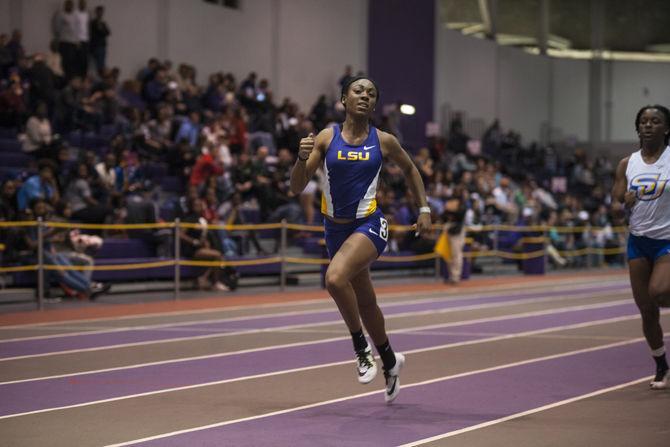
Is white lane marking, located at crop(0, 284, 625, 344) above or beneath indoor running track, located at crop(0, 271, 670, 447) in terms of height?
beneath

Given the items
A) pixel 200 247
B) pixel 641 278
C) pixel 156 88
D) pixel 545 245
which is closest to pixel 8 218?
pixel 200 247

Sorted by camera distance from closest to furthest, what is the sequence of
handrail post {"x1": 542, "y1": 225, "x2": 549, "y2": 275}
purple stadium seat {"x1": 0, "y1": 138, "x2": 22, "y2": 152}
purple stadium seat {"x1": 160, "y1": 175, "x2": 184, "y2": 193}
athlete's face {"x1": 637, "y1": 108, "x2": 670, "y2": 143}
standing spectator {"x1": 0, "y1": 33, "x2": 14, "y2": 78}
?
1. athlete's face {"x1": 637, "y1": 108, "x2": 670, "y2": 143}
2. purple stadium seat {"x1": 0, "y1": 138, "x2": 22, "y2": 152}
3. standing spectator {"x1": 0, "y1": 33, "x2": 14, "y2": 78}
4. purple stadium seat {"x1": 160, "y1": 175, "x2": 184, "y2": 193}
5. handrail post {"x1": 542, "y1": 225, "x2": 549, "y2": 275}

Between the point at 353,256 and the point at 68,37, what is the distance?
1668 cm

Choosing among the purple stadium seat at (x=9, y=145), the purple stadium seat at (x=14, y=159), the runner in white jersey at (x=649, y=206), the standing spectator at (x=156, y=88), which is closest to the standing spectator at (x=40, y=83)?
the purple stadium seat at (x=9, y=145)

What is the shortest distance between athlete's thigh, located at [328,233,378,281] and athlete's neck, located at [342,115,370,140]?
74 cm

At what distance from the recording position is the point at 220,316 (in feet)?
48.5

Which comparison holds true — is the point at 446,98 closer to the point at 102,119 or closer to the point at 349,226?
the point at 102,119

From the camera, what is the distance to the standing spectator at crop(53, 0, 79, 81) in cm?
2252

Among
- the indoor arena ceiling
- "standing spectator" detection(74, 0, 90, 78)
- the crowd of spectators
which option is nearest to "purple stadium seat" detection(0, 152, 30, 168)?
the crowd of spectators

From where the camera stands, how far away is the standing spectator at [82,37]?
22688 mm

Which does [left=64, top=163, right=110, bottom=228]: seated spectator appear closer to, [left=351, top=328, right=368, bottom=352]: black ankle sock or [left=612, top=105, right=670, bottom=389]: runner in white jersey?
[left=351, top=328, right=368, bottom=352]: black ankle sock

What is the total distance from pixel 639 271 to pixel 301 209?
1491 cm

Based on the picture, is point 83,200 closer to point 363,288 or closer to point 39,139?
point 39,139

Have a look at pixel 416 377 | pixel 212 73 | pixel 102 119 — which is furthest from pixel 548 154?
pixel 416 377
